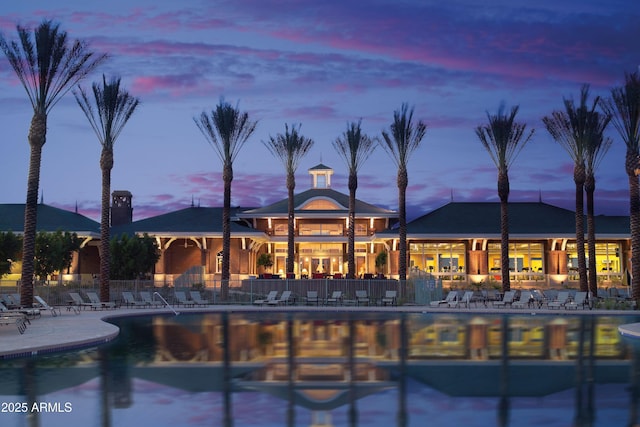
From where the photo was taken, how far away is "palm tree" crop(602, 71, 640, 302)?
35.8 m

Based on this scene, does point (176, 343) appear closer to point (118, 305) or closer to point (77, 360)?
point (77, 360)

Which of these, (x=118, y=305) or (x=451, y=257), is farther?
(x=451, y=257)

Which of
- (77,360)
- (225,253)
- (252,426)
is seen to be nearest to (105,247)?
(225,253)

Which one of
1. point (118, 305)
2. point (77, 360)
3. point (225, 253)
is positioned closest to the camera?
point (77, 360)

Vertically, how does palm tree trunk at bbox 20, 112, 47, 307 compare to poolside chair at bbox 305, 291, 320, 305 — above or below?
above

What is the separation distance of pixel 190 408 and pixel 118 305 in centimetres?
2695

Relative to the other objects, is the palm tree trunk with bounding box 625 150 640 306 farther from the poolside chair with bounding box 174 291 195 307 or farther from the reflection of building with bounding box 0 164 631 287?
the poolside chair with bounding box 174 291 195 307

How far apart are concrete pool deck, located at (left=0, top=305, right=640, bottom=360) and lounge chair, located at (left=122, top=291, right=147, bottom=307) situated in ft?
8.91

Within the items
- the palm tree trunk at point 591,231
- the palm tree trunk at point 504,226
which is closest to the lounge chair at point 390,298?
the palm tree trunk at point 504,226

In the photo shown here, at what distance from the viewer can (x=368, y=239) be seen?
5206 cm

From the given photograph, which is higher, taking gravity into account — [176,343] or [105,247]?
[105,247]

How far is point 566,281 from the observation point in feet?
159

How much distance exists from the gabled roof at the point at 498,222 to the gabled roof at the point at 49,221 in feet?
66.8

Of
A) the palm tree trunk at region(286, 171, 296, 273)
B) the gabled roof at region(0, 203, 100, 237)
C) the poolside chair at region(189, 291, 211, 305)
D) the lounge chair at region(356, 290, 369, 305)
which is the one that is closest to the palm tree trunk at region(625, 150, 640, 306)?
the lounge chair at region(356, 290, 369, 305)
